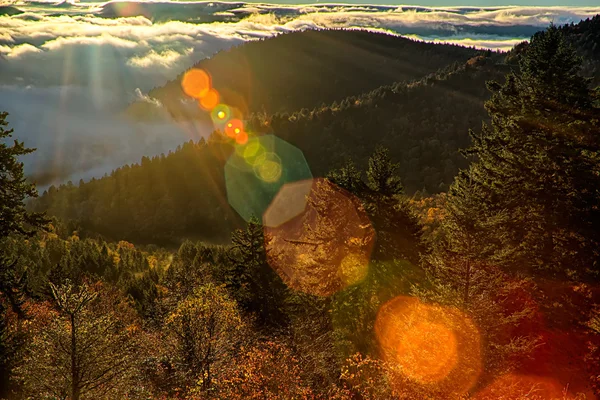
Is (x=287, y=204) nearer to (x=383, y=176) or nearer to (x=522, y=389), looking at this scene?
(x=383, y=176)

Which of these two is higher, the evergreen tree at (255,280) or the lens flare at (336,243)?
the lens flare at (336,243)

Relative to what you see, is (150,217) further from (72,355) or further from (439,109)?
(72,355)

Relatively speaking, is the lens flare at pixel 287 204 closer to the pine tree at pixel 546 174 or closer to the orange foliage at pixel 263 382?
the orange foliage at pixel 263 382

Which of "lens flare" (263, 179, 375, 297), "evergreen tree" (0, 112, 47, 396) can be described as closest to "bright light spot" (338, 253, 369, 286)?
"lens flare" (263, 179, 375, 297)

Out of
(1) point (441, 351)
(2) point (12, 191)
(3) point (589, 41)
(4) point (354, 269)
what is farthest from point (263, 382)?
(3) point (589, 41)

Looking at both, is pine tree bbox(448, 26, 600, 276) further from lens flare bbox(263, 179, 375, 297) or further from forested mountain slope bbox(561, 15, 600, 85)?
forested mountain slope bbox(561, 15, 600, 85)

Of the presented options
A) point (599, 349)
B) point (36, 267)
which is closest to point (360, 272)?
point (599, 349)

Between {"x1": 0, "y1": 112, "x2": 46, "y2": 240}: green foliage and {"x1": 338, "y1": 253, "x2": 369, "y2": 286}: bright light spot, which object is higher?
{"x1": 0, "y1": 112, "x2": 46, "y2": 240}: green foliage

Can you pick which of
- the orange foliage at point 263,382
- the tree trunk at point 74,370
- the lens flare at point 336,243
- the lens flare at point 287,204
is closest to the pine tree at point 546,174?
the lens flare at point 336,243
